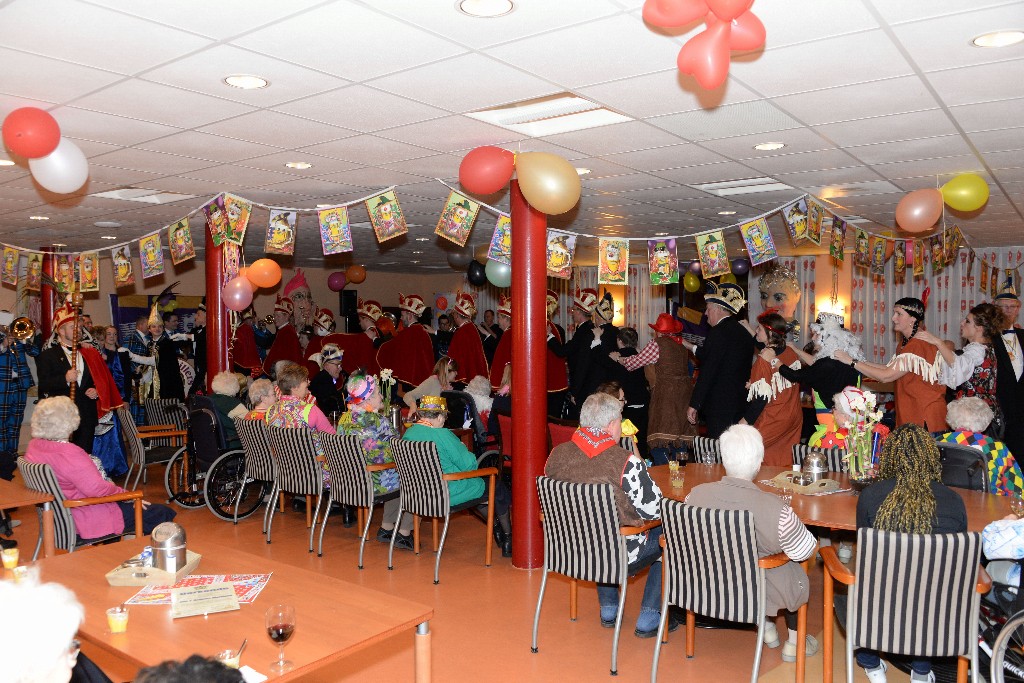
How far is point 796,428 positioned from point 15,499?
4.83 metres

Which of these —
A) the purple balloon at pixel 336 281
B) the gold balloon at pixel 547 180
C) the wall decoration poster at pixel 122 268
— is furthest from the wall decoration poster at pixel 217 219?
the purple balloon at pixel 336 281

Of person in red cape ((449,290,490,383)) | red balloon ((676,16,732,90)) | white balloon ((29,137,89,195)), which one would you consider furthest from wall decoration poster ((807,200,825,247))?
white balloon ((29,137,89,195))

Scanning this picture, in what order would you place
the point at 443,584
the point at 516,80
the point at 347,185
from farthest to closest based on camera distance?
the point at 347,185, the point at 443,584, the point at 516,80

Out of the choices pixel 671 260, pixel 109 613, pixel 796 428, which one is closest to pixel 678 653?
pixel 796 428

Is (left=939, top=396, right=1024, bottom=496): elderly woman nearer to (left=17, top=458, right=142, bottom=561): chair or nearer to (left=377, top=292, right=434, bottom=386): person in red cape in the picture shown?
(left=17, top=458, right=142, bottom=561): chair

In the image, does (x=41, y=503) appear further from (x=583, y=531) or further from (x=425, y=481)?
(x=583, y=531)

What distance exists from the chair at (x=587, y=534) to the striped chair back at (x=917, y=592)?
1125 millimetres

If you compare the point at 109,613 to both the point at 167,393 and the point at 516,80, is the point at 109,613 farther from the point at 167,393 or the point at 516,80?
the point at 167,393

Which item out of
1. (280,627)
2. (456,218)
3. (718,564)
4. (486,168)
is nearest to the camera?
(280,627)

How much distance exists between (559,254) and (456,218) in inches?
31.8

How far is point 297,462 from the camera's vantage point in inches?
232

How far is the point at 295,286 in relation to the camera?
13281 mm

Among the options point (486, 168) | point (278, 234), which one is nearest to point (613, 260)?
point (486, 168)

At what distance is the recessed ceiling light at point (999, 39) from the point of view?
10.0ft
